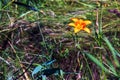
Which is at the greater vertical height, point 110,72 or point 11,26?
point 11,26

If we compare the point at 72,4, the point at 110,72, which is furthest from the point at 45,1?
the point at 110,72

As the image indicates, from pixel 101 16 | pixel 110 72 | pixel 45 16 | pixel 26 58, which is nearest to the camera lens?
pixel 110 72

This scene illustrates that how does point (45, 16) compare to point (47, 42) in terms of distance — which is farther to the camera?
point (45, 16)

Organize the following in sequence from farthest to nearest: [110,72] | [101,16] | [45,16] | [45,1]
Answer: [45,1] → [45,16] → [101,16] → [110,72]

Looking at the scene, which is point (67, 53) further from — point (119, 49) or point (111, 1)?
point (111, 1)

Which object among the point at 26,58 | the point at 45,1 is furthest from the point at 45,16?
the point at 26,58

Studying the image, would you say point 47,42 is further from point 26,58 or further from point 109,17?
point 109,17
